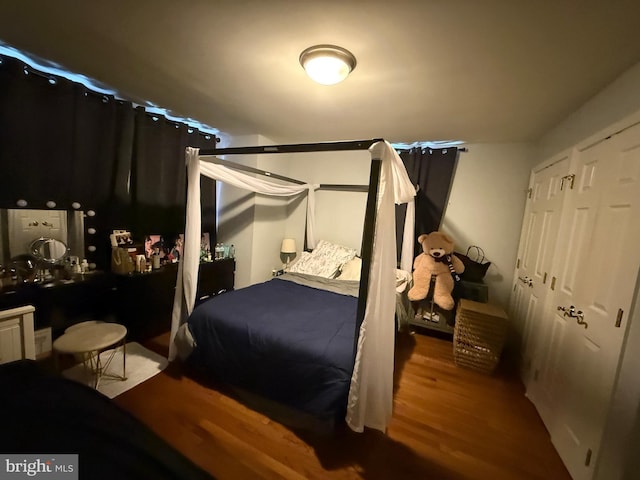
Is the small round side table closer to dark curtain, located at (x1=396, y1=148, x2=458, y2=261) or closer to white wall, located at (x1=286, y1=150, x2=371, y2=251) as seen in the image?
white wall, located at (x1=286, y1=150, x2=371, y2=251)

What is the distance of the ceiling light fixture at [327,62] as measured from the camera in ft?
4.83

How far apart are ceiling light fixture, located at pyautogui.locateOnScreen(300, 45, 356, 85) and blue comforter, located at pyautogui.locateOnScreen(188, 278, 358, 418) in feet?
5.63

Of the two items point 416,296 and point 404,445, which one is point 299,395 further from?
point 416,296

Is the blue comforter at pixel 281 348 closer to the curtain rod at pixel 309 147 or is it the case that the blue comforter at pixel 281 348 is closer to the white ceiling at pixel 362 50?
the curtain rod at pixel 309 147

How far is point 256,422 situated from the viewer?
1751mm

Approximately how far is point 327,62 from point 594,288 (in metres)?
2.07

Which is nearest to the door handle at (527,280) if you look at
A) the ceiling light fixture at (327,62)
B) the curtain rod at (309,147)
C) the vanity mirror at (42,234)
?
the curtain rod at (309,147)

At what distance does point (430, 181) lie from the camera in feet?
10.5

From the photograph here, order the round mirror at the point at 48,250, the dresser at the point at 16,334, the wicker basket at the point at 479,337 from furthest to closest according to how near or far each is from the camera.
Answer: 1. the wicker basket at the point at 479,337
2. the round mirror at the point at 48,250
3. the dresser at the point at 16,334

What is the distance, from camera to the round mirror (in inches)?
81.8

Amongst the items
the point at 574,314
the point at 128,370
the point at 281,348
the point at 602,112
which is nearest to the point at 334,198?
the point at 281,348

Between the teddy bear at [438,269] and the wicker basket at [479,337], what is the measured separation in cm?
31

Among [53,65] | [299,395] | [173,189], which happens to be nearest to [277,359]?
[299,395]

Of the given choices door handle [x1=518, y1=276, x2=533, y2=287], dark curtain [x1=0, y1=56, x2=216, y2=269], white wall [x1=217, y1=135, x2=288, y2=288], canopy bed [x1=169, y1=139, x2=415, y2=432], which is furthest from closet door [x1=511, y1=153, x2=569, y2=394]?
dark curtain [x1=0, y1=56, x2=216, y2=269]
